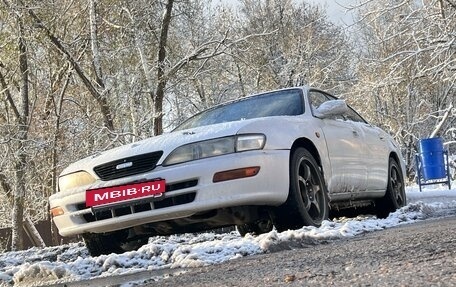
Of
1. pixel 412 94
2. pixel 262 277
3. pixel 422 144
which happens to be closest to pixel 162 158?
pixel 262 277

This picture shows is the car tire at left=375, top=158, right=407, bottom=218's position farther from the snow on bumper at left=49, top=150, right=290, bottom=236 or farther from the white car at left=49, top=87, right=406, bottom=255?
the snow on bumper at left=49, top=150, right=290, bottom=236

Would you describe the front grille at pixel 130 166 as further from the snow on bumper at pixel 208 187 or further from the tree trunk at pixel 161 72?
the tree trunk at pixel 161 72

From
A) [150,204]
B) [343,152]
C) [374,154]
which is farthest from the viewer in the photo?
[374,154]

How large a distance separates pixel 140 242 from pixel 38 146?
34.1ft

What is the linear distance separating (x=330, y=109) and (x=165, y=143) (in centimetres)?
182

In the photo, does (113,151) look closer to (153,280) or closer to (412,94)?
(153,280)

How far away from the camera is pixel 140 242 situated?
625cm

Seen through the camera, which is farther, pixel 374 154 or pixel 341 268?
pixel 374 154

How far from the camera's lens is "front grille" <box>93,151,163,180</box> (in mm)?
5234

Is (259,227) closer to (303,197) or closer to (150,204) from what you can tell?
(303,197)

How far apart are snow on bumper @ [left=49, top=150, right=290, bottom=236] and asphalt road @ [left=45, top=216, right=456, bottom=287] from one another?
34.4 inches

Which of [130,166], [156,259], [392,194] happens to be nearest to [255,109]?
[130,166]

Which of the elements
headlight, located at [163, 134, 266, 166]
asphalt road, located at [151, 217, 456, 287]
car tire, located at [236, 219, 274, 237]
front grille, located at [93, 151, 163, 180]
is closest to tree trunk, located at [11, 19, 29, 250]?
car tire, located at [236, 219, 274, 237]

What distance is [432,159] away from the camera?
1747 centimetres
